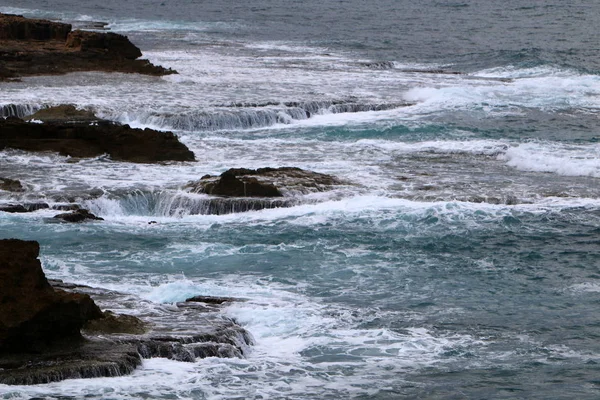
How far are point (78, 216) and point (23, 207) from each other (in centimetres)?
118

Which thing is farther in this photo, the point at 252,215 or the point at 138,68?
the point at 138,68

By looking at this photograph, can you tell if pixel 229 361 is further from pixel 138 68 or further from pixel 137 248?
pixel 138 68

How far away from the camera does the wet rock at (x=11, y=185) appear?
71.8 ft

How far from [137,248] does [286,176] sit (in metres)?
4.91

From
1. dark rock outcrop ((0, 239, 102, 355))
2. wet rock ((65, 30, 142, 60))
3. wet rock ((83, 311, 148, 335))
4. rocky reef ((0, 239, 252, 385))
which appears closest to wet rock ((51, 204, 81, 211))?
wet rock ((83, 311, 148, 335))

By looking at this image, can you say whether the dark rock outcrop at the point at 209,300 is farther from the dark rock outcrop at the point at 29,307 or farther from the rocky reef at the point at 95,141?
the rocky reef at the point at 95,141

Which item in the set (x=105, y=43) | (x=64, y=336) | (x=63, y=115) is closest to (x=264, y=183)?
(x=63, y=115)

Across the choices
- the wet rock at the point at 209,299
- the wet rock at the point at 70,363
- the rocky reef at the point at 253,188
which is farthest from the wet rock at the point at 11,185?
the wet rock at the point at 70,363

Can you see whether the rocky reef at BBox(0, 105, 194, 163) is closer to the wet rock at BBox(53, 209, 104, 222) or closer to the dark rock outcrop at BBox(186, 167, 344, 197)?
the dark rock outcrop at BBox(186, 167, 344, 197)

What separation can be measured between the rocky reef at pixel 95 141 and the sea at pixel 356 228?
425 millimetres

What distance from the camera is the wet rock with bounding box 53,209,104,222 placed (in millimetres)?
20328

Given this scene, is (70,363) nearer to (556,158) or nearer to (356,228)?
(356,228)

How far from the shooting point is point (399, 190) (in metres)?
22.7

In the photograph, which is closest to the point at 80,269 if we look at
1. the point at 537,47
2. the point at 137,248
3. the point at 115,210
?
the point at 137,248
